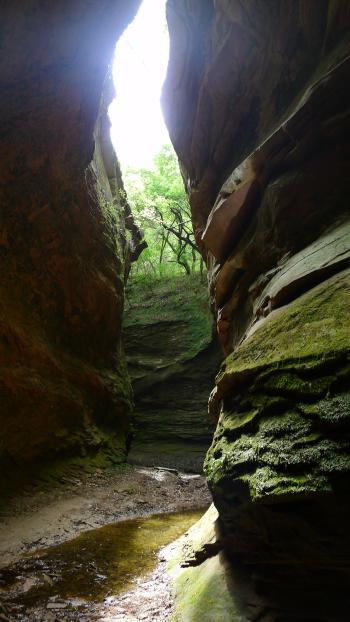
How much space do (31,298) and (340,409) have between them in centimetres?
894

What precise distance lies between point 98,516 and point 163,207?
774 inches

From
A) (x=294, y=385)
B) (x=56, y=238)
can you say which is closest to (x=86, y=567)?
(x=294, y=385)

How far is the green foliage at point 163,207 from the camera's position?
78.3 ft

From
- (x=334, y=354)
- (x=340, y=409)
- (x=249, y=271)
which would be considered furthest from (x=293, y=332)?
(x=249, y=271)

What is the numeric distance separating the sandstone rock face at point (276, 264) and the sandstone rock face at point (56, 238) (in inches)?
110

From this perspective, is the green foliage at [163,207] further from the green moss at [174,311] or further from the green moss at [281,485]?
the green moss at [281,485]

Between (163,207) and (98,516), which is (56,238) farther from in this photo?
(163,207)

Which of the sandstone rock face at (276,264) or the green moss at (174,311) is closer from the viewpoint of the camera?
the sandstone rock face at (276,264)

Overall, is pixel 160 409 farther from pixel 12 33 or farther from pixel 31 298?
pixel 12 33

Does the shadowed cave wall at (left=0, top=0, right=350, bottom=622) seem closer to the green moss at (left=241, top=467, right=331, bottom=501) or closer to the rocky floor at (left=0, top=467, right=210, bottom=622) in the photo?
the green moss at (left=241, top=467, right=331, bottom=501)

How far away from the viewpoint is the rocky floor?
→ 409 centimetres

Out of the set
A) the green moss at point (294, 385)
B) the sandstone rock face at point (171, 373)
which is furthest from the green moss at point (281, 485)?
the sandstone rock face at point (171, 373)

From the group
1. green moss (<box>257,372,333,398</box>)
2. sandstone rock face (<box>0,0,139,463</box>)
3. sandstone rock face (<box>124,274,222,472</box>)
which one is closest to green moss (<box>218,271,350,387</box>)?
green moss (<box>257,372,333,398</box>)

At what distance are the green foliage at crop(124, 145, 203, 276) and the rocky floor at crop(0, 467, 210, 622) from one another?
14.6 m
